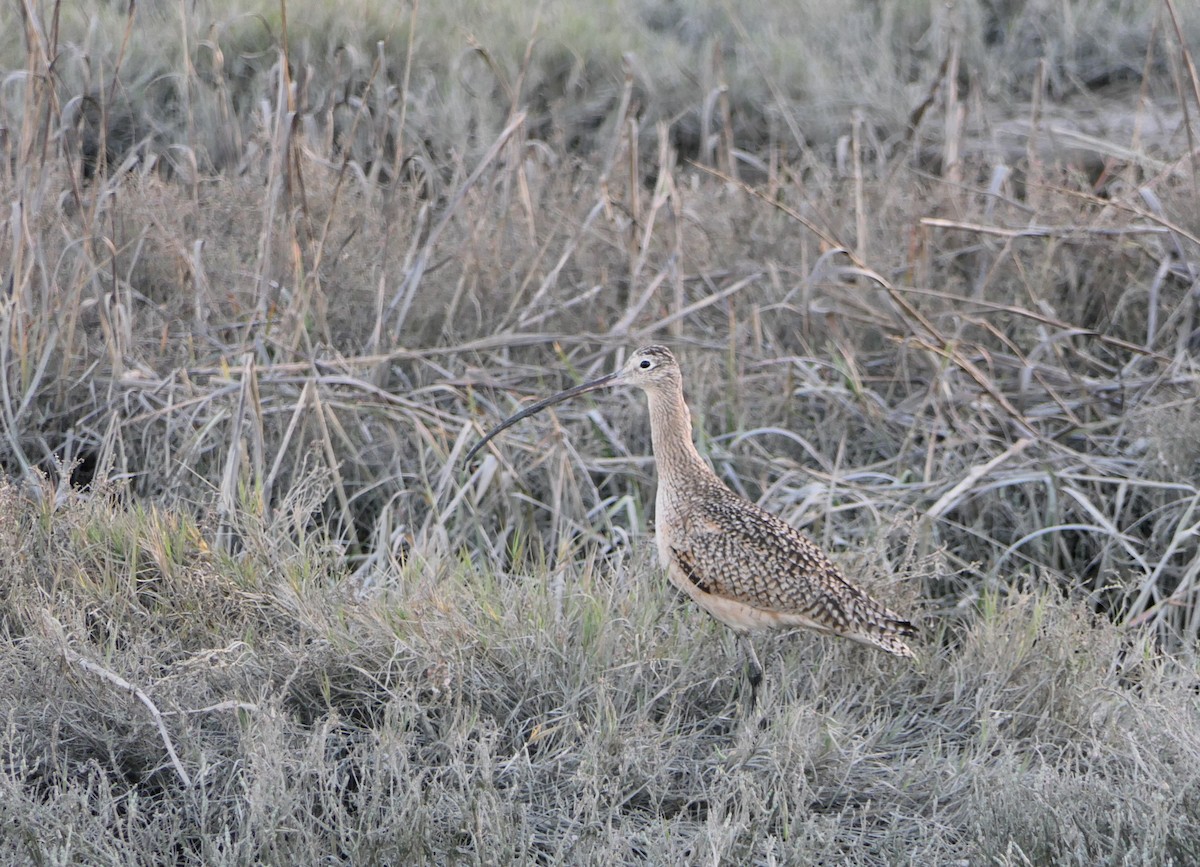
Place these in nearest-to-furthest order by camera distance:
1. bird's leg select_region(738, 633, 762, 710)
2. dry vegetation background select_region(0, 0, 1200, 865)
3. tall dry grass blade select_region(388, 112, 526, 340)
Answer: dry vegetation background select_region(0, 0, 1200, 865) → bird's leg select_region(738, 633, 762, 710) → tall dry grass blade select_region(388, 112, 526, 340)

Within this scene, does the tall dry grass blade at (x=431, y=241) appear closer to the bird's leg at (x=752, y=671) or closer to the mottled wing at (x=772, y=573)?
the mottled wing at (x=772, y=573)

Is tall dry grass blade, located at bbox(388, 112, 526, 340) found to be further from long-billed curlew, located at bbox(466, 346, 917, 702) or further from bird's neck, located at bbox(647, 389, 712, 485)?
bird's neck, located at bbox(647, 389, 712, 485)

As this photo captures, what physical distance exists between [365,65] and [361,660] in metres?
5.02

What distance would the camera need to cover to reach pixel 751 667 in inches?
155

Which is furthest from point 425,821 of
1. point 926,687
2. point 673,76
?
point 673,76

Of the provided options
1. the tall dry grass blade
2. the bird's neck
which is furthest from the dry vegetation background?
the bird's neck

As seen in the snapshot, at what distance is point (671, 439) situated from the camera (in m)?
4.46

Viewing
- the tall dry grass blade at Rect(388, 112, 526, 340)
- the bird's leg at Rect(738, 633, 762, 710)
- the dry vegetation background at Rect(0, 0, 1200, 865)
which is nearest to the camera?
the dry vegetation background at Rect(0, 0, 1200, 865)

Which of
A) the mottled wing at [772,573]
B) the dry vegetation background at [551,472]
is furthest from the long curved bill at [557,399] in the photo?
the mottled wing at [772,573]

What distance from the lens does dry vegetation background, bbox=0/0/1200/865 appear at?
332 cm

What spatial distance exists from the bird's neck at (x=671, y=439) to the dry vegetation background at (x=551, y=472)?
304 mm

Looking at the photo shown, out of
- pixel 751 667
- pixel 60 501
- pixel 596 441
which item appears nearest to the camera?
pixel 751 667

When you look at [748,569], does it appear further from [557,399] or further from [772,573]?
[557,399]

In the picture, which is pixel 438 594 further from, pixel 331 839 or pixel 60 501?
pixel 60 501
